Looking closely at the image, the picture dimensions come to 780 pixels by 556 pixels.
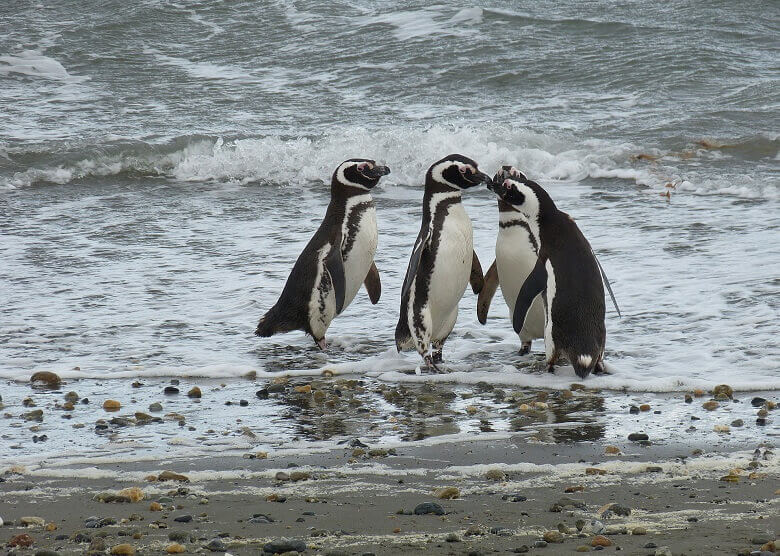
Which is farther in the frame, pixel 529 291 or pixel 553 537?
pixel 529 291

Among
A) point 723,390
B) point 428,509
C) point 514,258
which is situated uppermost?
point 514,258

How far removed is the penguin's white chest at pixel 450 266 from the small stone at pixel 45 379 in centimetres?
162

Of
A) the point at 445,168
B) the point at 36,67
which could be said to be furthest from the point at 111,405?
the point at 36,67

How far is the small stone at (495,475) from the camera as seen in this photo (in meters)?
3.34

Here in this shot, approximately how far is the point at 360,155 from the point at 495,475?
7.66 m

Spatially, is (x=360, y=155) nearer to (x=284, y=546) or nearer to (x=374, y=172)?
(x=374, y=172)

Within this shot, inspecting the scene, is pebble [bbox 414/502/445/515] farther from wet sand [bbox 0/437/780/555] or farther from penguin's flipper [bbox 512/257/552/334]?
penguin's flipper [bbox 512/257/552/334]

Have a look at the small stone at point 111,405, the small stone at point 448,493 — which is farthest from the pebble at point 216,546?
the small stone at point 111,405

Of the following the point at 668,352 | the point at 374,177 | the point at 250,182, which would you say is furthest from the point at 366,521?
the point at 250,182

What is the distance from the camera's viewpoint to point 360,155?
1079 cm

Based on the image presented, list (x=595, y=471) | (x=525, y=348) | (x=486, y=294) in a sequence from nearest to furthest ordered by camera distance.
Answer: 1. (x=595, y=471)
2. (x=525, y=348)
3. (x=486, y=294)

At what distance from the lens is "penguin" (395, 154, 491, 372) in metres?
5.15

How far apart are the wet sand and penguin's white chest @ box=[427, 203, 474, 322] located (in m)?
1.50

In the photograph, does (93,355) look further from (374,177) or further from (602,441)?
(602,441)
